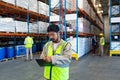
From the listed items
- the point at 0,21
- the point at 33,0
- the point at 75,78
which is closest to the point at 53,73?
the point at 75,78

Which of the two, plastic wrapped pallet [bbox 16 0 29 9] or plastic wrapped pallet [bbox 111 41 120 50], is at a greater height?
plastic wrapped pallet [bbox 16 0 29 9]

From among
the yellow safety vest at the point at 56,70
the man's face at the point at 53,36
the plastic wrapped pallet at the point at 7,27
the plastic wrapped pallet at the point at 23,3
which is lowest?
the yellow safety vest at the point at 56,70

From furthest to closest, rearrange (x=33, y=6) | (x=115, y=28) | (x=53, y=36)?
1. (x=33, y=6)
2. (x=115, y=28)
3. (x=53, y=36)

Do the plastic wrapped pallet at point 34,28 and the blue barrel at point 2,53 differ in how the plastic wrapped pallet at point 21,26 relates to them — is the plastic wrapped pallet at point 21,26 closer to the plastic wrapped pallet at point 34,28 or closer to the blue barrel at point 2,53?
the plastic wrapped pallet at point 34,28

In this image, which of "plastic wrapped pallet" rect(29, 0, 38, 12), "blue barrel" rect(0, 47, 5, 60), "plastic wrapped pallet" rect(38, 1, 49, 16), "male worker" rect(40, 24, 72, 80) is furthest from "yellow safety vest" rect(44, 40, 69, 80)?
"plastic wrapped pallet" rect(38, 1, 49, 16)

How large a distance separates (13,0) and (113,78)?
786cm

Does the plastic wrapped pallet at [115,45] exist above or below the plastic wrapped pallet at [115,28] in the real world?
below

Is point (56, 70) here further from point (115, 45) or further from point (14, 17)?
point (14, 17)

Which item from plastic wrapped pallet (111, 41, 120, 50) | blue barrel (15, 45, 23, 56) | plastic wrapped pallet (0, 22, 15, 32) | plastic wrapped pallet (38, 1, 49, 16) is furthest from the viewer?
plastic wrapped pallet (38, 1, 49, 16)

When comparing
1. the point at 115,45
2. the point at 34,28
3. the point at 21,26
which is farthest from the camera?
the point at 34,28

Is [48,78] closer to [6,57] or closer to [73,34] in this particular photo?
[6,57]

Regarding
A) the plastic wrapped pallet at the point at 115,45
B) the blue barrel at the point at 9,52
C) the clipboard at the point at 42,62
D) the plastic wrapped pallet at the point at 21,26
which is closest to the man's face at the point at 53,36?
the clipboard at the point at 42,62

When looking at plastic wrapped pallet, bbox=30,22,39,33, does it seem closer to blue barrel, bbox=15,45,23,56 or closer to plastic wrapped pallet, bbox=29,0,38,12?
plastic wrapped pallet, bbox=29,0,38,12

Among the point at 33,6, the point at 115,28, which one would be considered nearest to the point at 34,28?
the point at 33,6
